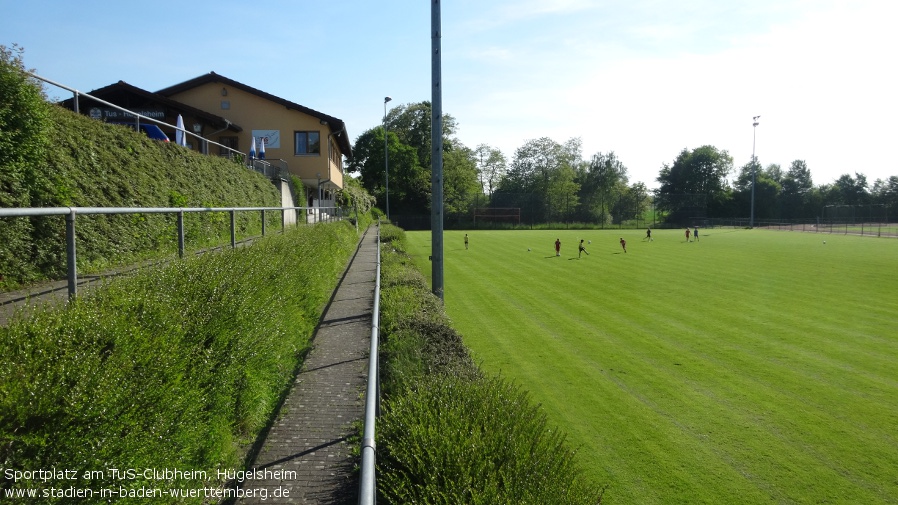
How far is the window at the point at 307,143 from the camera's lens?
34.4m

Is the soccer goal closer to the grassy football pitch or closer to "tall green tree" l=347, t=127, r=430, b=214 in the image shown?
Result: "tall green tree" l=347, t=127, r=430, b=214

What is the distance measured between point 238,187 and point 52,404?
16280mm

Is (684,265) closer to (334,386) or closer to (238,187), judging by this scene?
(238,187)

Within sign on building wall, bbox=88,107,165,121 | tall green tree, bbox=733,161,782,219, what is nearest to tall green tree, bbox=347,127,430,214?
sign on building wall, bbox=88,107,165,121

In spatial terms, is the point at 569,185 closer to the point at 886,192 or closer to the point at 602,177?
the point at 602,177

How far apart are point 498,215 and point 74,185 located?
79.3 metres

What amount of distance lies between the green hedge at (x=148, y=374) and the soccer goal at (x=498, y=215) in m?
79.2

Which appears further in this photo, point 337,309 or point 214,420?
point 337,309

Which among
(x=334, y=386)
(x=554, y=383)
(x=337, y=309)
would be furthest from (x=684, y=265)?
(x=334, y=386)

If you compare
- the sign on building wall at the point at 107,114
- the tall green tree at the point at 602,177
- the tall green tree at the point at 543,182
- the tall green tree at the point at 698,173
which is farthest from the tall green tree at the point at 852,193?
the sign on building wall at the point at 107,114

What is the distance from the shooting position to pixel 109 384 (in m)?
2.62

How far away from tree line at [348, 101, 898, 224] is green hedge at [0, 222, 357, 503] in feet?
251

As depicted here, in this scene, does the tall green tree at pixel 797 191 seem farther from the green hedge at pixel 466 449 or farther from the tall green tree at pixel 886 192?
the green hedge at pixel 466 449

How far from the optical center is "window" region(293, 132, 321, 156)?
34.4 metres
